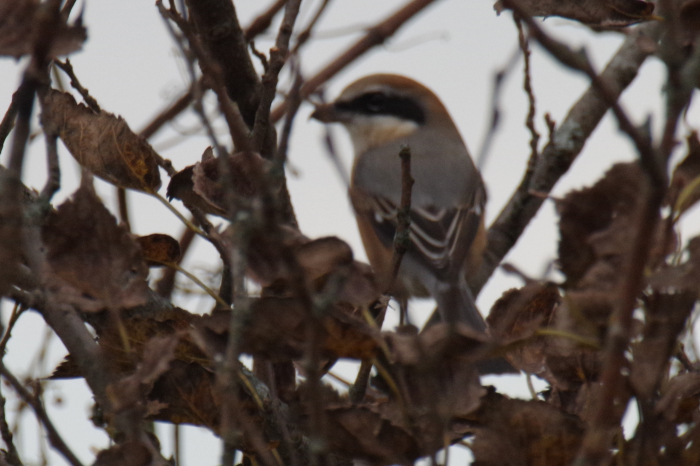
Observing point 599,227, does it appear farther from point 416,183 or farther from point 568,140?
point 416,183

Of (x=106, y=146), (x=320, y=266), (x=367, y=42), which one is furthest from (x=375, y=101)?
(x=320, y=266)

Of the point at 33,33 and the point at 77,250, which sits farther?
the point at 77,250

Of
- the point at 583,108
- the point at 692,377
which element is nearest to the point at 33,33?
the point at 692,377

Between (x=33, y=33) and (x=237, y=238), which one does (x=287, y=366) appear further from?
(x=33, y=33)

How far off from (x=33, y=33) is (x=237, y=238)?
0.38 metres

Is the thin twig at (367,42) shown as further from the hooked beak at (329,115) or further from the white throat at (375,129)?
the white throat at (375,129)

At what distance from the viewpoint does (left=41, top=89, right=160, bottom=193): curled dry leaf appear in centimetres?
177

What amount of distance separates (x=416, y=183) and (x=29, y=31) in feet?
9.19

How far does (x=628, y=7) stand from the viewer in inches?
72.8

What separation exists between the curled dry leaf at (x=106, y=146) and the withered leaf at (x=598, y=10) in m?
0.84

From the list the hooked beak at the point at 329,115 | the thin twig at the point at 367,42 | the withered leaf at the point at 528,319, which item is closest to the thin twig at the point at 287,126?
the withered leaf at the point at 528,319

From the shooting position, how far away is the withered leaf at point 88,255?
4.39ft

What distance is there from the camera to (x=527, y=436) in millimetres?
1353

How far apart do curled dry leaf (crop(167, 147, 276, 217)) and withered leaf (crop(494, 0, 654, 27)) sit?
0.70 meters
